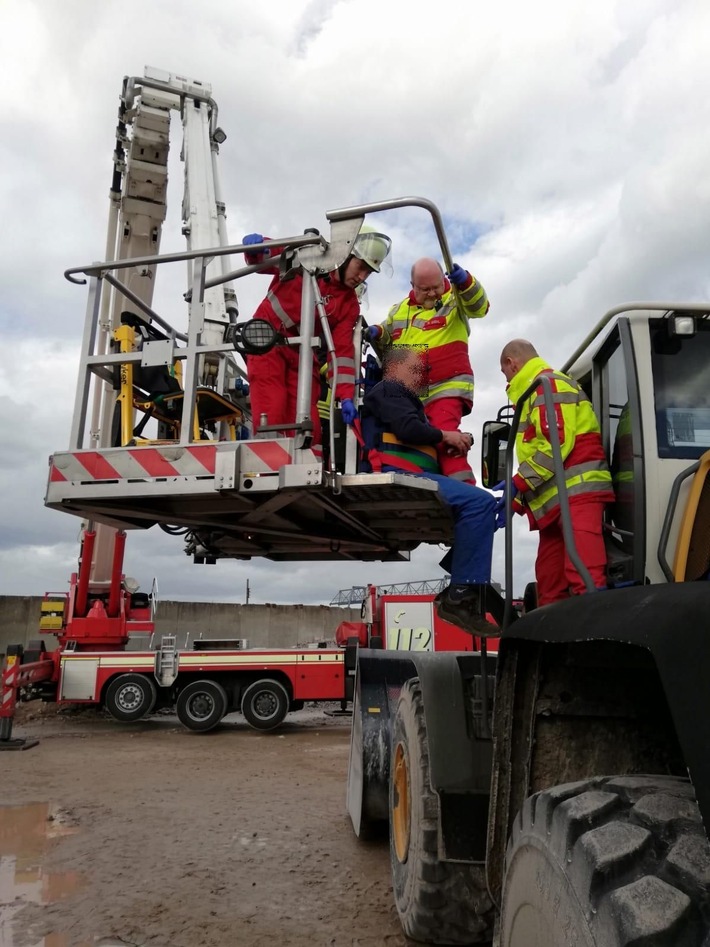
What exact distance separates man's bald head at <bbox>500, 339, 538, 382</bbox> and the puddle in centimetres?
325

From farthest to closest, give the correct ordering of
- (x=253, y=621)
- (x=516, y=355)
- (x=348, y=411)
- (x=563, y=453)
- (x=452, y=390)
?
(x=253, y=621), (x=452, y=390), (x=348, y=411), (x=516, y=355), (x=563, y=453)

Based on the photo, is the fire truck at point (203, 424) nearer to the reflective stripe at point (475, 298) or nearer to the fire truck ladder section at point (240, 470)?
the fire truck ladder section at point (240, 470)

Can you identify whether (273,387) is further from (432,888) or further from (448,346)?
(432,888)

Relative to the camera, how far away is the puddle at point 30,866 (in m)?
3.83

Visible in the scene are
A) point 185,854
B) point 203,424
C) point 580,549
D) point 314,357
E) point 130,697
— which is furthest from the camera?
point 130,697

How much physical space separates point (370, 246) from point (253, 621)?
18.1m

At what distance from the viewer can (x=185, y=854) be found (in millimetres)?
4883

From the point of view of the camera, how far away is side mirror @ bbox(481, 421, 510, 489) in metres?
3.26

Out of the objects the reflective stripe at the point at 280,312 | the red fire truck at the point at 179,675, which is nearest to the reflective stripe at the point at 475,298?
the reflective stripe at the point at 280,312

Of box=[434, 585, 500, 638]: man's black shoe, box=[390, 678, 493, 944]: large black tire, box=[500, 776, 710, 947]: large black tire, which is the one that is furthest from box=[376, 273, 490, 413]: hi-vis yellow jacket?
box=[500, 776, 710, 947]: large black tire

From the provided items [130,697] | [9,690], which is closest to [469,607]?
[9,690]

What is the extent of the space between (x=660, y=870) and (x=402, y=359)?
2.97m

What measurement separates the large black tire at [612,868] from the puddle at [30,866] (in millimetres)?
2753

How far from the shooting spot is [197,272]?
154 inches
